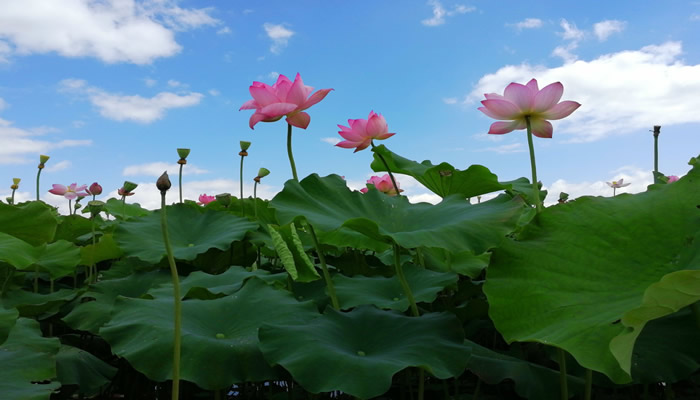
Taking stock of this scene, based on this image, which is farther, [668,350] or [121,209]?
[121,209]

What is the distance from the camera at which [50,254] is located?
1.62 meters

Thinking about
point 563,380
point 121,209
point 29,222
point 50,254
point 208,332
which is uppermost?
point 121,209

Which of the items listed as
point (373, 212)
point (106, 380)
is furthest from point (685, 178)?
point (106, 380)

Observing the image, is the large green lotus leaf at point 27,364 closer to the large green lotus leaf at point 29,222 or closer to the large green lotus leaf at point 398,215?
the large green lotus leaf at point 398,215

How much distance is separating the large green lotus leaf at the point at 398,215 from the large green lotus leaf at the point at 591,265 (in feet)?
0.23

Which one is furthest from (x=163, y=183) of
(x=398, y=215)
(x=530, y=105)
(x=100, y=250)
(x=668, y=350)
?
(x=100, y=250)

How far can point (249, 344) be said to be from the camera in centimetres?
88

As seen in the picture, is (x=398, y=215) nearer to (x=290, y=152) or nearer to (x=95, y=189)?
(x=290, y=152)

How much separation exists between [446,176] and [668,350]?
56cm

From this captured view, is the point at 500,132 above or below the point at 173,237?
above

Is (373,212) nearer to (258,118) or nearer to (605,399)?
(258,118)

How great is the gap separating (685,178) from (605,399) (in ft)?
2.29

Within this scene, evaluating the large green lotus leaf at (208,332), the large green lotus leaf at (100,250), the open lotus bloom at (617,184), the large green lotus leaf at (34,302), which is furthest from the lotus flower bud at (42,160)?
the open lotus bloom at (617,184)

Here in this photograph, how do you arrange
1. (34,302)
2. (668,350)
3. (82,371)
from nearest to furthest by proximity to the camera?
(668,350), (82,371), (34,302)
